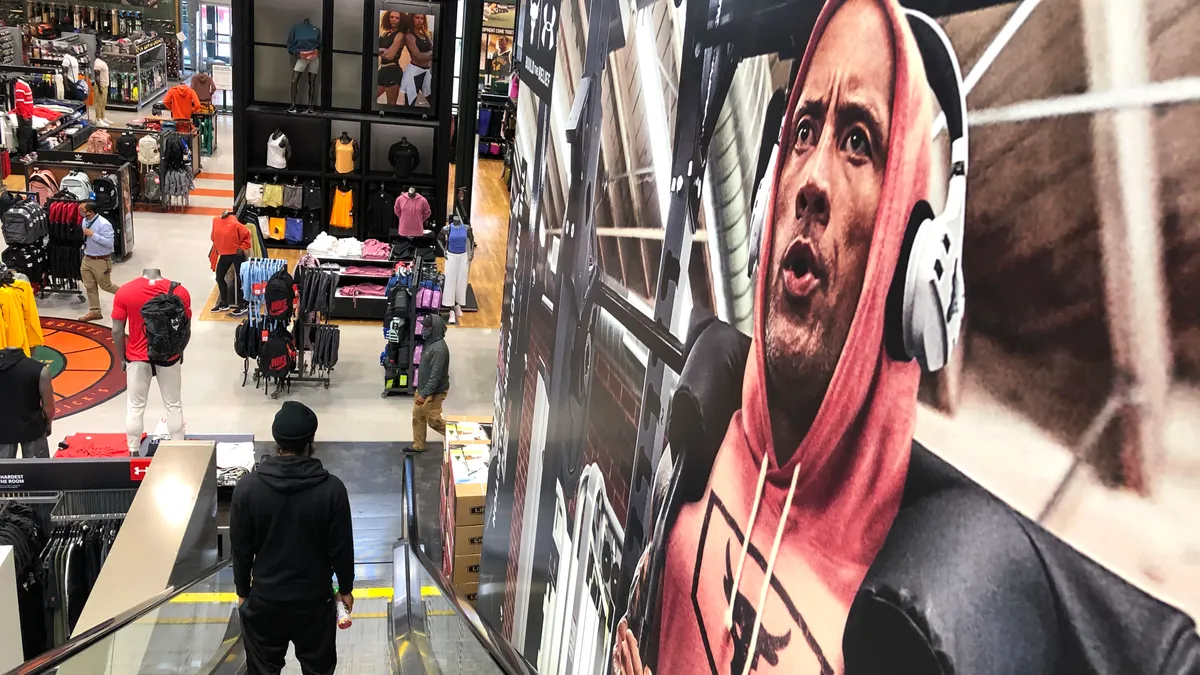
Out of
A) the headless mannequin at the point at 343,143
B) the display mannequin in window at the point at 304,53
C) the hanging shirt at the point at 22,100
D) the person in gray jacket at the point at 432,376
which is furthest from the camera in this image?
the hanging shirt at the point at 22,100

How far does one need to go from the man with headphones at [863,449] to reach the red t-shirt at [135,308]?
21.4ft

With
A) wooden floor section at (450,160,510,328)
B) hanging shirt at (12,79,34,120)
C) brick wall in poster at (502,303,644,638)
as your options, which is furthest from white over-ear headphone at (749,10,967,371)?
hanging shirt at (12,79,34,120)

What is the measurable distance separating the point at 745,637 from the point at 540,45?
120 inches

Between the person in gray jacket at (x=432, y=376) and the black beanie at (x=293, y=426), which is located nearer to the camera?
the black beanie at (x=293, y=426)

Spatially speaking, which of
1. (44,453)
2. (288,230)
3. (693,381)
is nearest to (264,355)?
(44,453)

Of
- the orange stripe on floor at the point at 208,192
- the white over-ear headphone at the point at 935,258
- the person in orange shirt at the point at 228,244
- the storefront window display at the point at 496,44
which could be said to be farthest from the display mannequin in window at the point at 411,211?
the storefront window display at the point at 496,44

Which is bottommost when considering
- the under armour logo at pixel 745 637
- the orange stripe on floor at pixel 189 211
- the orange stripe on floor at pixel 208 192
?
the orange stripe on floor at pixel 189 211

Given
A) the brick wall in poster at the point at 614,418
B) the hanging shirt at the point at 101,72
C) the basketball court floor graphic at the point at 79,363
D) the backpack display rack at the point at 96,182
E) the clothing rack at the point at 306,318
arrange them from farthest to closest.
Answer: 1. the hanging shirt at the point at 101,72
2. the backpack display rack at the point at 96,182
3. the clothing rack at the point at 306,318
4. the basketball court floor graphic at the point at 79,363
5. the brick wall in poster at the point at 614,418

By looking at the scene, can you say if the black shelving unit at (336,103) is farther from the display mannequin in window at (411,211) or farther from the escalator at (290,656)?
the escalator at (290,656)

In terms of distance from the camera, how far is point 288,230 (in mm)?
13539

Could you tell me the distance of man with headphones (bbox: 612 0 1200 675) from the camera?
3.07 ft

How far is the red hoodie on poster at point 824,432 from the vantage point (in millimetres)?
1158

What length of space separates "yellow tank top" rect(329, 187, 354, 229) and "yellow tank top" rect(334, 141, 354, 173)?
0.30 metres

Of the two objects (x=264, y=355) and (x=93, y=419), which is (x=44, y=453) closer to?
(x=93, y=419)
